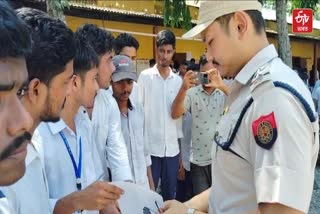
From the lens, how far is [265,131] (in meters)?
1.39

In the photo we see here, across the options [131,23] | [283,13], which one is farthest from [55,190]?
[131,23]

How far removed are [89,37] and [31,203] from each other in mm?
1589

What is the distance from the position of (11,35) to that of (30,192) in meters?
0.61

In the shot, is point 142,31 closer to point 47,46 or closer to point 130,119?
point 130,119

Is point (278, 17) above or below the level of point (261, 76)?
below

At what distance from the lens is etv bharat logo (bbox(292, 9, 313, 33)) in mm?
Result: 8742

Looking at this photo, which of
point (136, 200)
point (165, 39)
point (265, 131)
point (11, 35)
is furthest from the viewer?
point (165, 39)

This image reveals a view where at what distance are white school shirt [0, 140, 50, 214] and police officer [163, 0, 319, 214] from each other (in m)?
0.62

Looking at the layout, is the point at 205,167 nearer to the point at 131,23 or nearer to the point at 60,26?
the point at 60,26

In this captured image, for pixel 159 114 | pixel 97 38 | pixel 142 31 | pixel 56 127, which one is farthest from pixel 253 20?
pixel 142 31

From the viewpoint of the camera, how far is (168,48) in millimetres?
4324

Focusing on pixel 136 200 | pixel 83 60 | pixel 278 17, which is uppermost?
pixel 83 60

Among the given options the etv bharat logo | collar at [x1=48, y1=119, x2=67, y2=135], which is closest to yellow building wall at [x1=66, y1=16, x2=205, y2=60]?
the etv bharat logo

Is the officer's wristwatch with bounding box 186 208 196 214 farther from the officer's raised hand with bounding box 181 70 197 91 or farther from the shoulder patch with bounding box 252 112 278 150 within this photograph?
the officer's raised hand with bounding box 181 70 197 91
